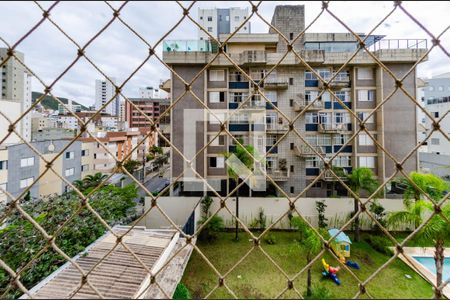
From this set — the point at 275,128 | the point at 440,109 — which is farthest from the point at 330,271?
the point at 275,128

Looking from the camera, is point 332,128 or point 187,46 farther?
point 332,128

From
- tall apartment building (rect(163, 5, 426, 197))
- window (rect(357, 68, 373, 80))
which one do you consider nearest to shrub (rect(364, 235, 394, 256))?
tall apartment building (rect(163, 5, 426, 197))

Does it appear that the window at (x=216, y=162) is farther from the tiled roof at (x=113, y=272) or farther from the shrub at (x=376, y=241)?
the tiled roof at (x=113, y=272)

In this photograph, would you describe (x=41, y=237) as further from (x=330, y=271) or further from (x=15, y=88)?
(x=330, y=271)

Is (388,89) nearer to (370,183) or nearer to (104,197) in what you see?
(370,183)

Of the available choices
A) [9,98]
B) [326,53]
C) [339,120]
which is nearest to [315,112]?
[339,120]
